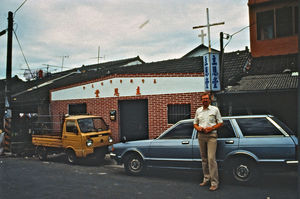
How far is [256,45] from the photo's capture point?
15945 millimetres

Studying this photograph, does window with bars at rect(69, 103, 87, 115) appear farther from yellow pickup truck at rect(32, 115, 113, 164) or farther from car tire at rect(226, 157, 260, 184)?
car tire at rect(226, 157, 260, 184)

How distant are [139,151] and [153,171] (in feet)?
3.50

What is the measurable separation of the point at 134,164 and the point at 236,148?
113 inches

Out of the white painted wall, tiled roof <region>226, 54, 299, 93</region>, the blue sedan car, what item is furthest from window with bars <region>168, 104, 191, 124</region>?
the blue sedan car

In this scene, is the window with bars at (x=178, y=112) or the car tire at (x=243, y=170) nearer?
the car tire at (x=243, y=170)

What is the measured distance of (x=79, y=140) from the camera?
33.3 feet

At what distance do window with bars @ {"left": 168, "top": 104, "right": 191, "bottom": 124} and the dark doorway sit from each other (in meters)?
1.26

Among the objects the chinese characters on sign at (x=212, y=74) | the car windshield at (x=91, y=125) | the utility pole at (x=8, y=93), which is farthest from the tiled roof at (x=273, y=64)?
the utility pole at (x=8, y=93)

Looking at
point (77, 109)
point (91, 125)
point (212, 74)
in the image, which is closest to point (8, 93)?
point (77, 109)

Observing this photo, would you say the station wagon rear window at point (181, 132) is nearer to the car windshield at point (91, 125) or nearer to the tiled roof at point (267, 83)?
the car windshield at point (91, 125)

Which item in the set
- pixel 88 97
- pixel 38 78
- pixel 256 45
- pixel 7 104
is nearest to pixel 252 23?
pixel 256 45

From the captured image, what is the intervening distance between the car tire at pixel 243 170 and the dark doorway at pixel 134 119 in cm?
701

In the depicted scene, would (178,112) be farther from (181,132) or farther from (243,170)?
(243,170)

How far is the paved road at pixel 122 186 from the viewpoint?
5.87 meters
